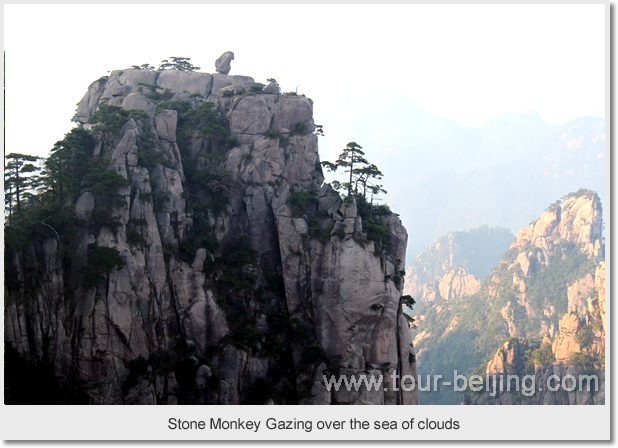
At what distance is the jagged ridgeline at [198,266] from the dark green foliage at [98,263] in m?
0.08

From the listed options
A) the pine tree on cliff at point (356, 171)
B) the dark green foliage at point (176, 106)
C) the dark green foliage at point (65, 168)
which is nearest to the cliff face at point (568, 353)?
the pine tree on cliff at point (356, 171)

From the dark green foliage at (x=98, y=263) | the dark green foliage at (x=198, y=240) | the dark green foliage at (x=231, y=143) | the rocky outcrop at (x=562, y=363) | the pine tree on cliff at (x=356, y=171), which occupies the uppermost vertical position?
the dark green foliage at (x=231, y=143)

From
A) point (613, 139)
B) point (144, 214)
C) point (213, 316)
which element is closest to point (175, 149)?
point (144, 214)

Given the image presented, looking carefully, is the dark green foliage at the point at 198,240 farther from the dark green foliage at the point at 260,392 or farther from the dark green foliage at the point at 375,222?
the dark green foliage at the point at 375,222

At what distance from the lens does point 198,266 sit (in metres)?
34.2

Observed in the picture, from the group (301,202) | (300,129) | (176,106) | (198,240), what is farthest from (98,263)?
(300,129)

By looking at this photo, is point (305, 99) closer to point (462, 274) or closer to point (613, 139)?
point (613, 139)

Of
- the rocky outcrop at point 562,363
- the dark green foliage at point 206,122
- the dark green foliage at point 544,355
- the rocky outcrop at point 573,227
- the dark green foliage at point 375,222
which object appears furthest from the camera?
the rocky outcrop at point 573,227

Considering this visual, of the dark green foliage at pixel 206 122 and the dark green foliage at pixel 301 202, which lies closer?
the dark green foliage at pixel 301 202

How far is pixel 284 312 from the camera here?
35.7 metres

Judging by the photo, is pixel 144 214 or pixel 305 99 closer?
pixel 144 214

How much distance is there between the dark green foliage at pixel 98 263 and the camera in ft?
99.0

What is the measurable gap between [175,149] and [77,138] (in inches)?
237

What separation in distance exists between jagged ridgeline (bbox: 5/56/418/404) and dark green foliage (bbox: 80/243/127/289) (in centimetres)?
8
